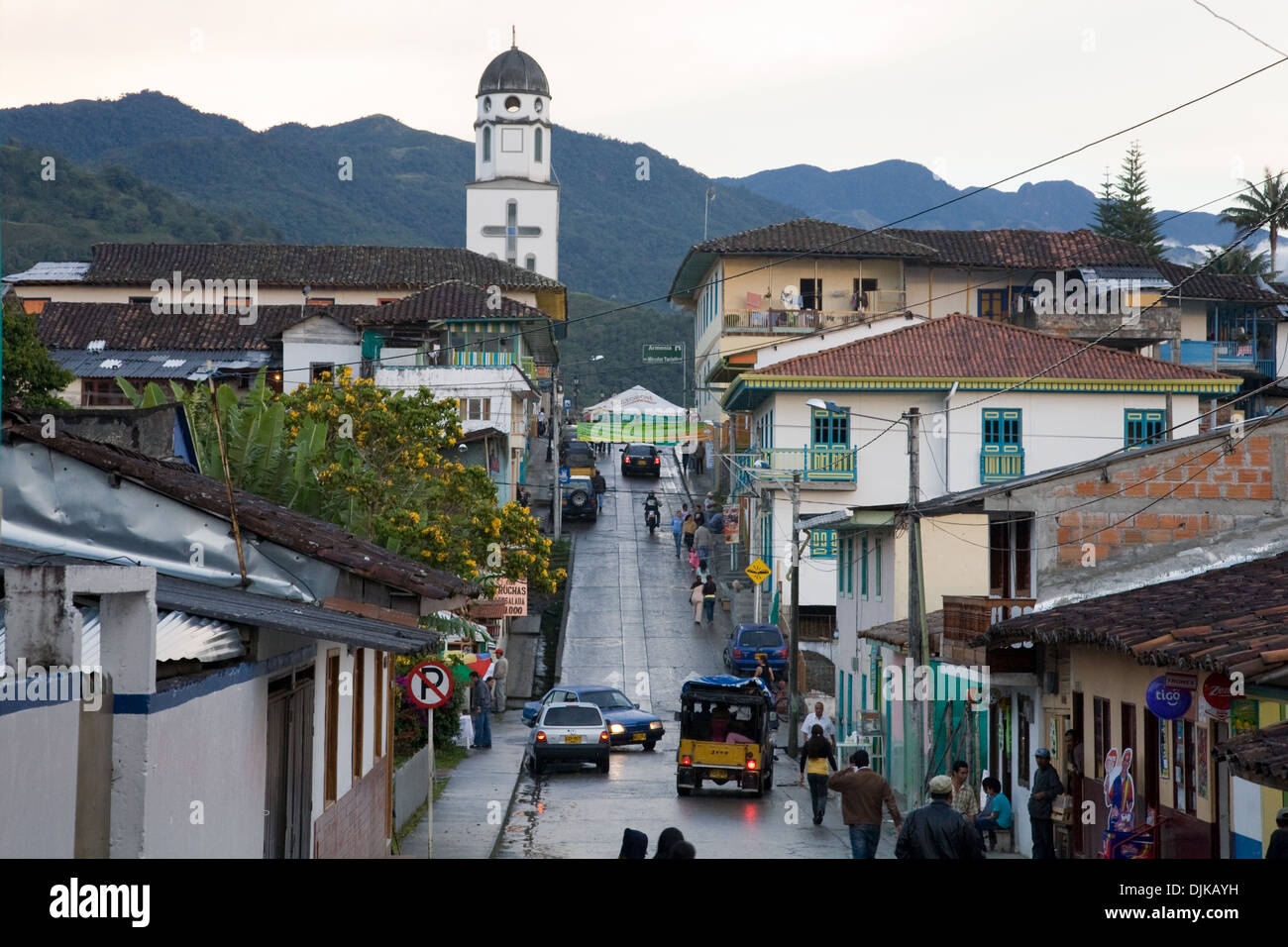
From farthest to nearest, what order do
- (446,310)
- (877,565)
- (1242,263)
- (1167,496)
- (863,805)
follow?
(1242,263) → (446,310) → (877,565) → (1167,496) → (863,805)

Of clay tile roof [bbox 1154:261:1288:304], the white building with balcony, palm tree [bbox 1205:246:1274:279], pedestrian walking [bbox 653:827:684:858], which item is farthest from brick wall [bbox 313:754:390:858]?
palm tree [bbox 1205:246:1274:279]

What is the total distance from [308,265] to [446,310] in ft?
57.1

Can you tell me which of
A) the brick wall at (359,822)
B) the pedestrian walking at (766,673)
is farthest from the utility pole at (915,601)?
the pedestrian walking at (766,673)

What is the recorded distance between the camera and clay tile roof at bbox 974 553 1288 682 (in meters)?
13.9

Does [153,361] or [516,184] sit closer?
[153,361]

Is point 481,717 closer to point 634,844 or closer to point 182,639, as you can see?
point 634,844

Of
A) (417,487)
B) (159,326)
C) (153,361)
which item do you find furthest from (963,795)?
(159,326)

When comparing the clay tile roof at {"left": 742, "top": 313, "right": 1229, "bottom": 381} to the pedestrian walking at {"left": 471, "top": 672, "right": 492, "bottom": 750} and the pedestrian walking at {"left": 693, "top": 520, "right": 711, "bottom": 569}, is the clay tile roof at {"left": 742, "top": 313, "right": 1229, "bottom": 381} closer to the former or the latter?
the pedestrian walking at {"left": 693, "top": 520, "right": 711, "bottom": 569}

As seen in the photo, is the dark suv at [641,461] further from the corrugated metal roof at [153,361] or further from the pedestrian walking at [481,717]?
the pedestrian walking at [481,717]

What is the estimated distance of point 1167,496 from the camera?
23719mm

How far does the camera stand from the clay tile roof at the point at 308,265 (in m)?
76.6

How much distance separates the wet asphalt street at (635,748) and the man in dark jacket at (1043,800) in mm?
2879

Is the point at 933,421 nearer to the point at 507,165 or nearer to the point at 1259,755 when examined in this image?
the point at 1259,755

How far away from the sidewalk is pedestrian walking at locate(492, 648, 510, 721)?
3677 millimetres
